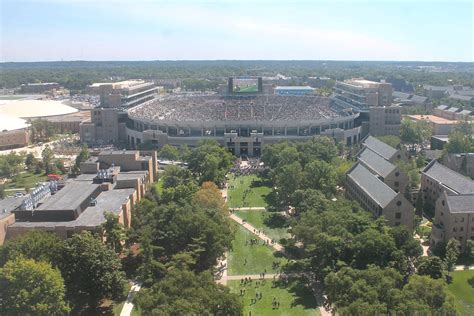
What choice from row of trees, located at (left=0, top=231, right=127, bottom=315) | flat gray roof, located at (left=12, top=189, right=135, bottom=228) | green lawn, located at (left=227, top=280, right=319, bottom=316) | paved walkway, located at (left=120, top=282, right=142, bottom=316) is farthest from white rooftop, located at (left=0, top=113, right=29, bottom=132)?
green lawn, located at (left=227, top=280, right=319, bottom=316)

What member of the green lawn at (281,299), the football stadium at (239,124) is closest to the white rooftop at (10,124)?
the football stadium at (239,124)

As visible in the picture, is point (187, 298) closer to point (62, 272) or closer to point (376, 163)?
point (62, 272)

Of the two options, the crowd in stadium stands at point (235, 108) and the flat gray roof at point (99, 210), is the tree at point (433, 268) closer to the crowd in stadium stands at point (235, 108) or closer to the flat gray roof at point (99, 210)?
the flat gray roof at point (99, 210)

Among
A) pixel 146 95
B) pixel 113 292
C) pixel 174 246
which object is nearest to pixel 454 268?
pixel 174 246

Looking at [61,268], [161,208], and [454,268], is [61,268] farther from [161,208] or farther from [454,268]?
[454,268]

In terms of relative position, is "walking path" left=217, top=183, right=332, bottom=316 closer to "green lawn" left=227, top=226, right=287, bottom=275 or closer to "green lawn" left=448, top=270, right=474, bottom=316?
"green lawn" left=227, top=226, right=287, bottom=275
